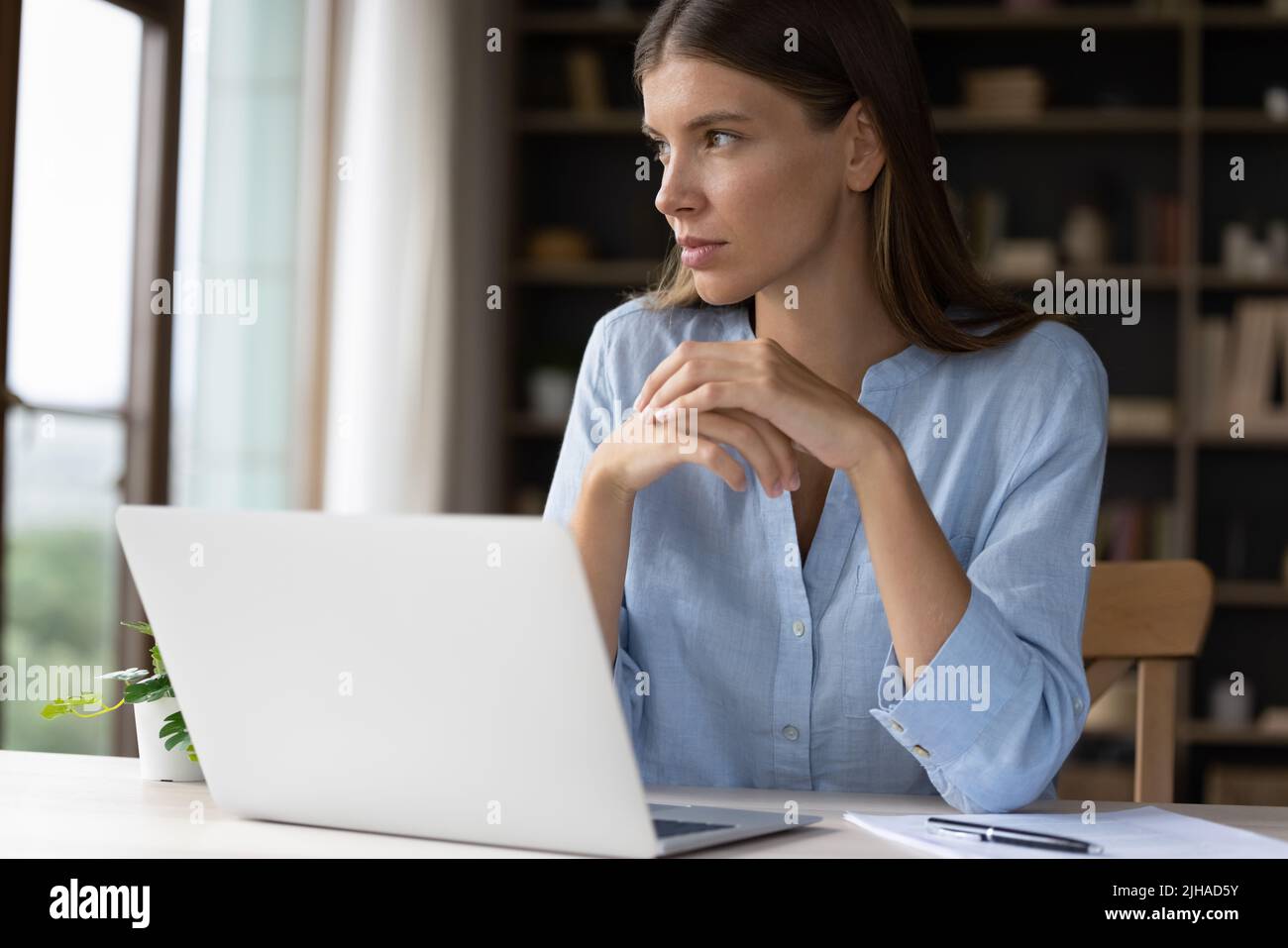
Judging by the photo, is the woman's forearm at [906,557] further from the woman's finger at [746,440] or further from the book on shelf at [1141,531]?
the book on shelf at [1141,531]

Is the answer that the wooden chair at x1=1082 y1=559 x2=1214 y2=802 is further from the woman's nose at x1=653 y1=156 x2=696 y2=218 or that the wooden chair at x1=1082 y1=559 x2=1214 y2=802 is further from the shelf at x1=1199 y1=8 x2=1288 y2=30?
the shelf at x1=1199 y1=8 x2=1288 y2=30

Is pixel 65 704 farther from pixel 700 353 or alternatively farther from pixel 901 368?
pixel 901 368

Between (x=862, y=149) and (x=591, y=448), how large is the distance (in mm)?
393

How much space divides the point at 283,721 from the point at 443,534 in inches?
7.3

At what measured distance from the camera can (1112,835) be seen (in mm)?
973

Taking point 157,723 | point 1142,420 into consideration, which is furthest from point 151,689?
point 1142,420

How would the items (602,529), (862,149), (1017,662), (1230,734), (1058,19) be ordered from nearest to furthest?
1. (1017,662)
2. (602,529)
3. (862,149)
4. (1230,734)
5. (1058,19)

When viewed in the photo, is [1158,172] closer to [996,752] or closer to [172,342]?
[172,342]

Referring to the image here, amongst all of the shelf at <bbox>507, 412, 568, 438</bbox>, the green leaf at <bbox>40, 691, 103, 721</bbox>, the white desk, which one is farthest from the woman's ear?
the shelf at <bbox>507, 412, 568, 438</bbox>

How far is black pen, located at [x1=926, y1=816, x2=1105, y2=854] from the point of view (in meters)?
0.90

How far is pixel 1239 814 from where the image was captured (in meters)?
1.11

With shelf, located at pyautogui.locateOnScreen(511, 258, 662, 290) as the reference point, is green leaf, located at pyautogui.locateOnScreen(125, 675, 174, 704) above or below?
below

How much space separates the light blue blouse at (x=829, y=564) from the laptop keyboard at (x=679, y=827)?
1.21 feet

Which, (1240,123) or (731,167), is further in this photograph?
(1240,123)
